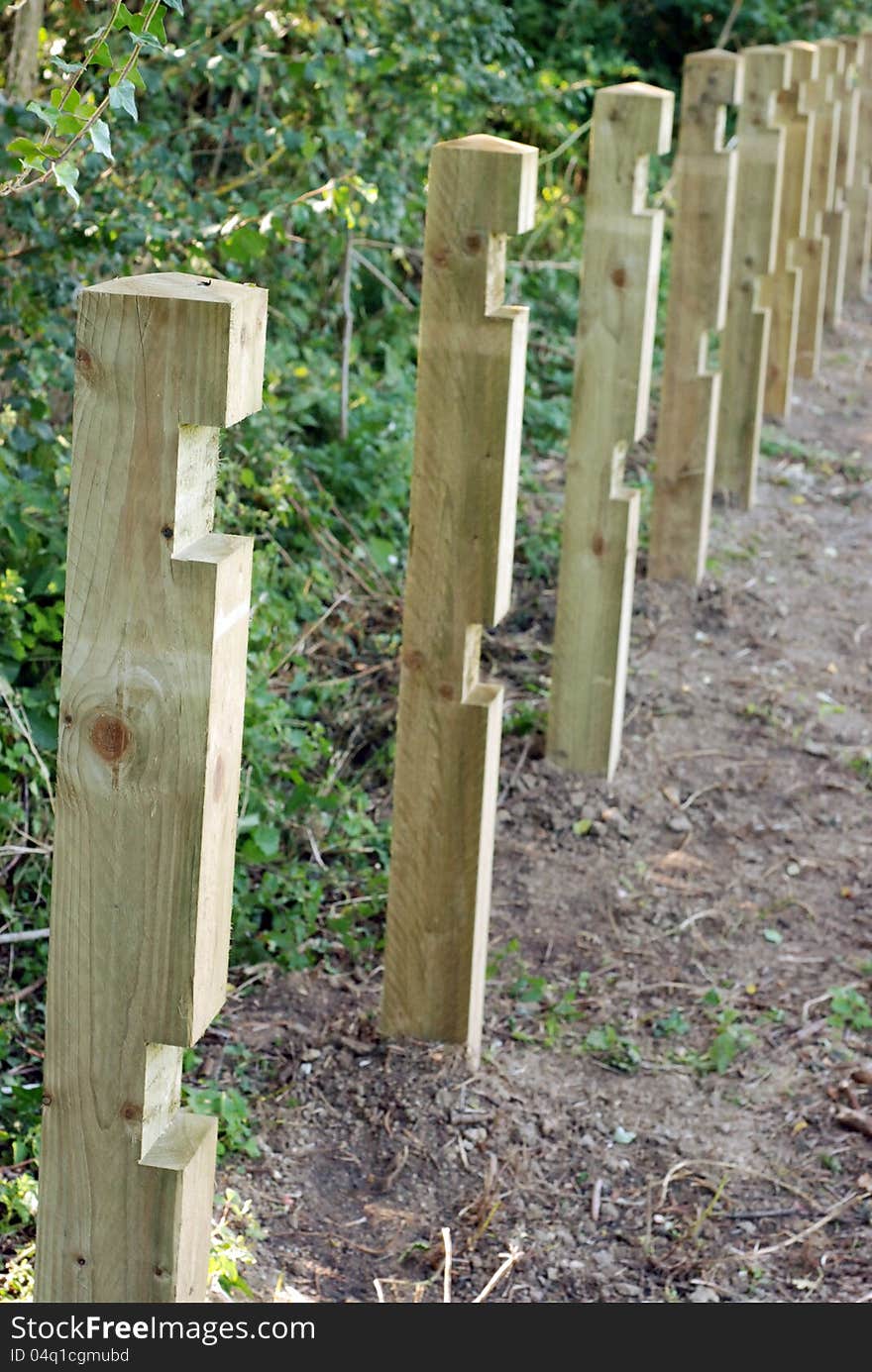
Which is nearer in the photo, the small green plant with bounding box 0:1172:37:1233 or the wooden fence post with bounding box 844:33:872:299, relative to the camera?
the small green plant with bounding box 0:1172:37:1233

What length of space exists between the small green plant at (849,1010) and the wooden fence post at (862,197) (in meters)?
7.00

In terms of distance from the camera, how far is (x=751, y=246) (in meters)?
6.33

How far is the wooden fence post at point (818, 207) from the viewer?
821 centimetres

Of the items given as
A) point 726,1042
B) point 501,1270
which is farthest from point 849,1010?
point 501,1270

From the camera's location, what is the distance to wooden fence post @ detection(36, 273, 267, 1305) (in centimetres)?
170

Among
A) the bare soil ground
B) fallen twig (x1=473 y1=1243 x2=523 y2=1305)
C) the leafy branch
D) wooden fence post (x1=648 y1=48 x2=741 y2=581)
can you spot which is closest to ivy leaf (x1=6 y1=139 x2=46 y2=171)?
the leafy branch

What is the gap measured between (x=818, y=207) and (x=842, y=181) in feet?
3.16

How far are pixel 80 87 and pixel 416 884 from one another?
242cm

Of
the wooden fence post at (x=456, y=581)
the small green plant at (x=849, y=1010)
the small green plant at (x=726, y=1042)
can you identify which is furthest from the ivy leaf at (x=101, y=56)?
the small green plant at (x=849, y=1010)

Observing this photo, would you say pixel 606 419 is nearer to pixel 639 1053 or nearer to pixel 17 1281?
pixel 639 1053

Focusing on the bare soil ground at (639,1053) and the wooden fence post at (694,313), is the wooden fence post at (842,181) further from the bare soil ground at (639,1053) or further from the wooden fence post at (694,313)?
the bare soil ground at (639,1053)

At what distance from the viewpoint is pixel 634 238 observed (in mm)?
4102

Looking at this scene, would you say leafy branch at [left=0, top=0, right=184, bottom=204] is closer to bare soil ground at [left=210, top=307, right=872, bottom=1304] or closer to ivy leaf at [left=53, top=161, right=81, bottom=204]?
ivy leaf at [left=53, top=161, right=81, bottom=204]
